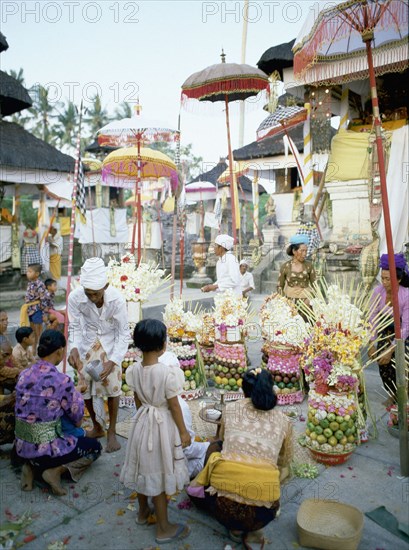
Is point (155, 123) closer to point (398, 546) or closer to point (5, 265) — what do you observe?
point (398, 546)

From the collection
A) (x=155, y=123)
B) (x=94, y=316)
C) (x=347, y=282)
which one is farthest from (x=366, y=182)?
(x=94, y=316)

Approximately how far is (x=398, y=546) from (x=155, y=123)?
5984 mm

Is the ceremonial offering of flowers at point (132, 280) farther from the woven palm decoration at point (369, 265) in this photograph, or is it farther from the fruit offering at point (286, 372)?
the woven palm decoration at point (369, 265)

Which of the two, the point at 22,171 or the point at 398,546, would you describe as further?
the point at 22,171

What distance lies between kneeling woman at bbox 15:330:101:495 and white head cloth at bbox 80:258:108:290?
686 mm

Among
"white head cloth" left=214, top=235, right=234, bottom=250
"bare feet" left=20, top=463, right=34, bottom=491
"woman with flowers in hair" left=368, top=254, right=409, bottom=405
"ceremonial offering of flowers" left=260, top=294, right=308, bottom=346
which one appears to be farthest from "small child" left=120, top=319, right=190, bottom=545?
"white head cloth" left=214, top=235, right=234, bottom=250

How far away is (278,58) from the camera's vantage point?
498 inches

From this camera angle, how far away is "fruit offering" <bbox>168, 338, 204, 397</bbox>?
16.9ft

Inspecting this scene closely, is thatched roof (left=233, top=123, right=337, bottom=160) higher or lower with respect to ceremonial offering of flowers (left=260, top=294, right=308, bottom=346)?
higher

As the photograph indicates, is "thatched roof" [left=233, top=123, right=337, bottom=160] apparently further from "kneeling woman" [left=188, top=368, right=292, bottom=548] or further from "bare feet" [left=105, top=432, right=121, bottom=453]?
"kneeling woman" [left=188, top=368, right=292, bottom=548]

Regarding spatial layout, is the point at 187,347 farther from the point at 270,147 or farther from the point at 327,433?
the point at 270,147

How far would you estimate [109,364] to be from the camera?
3912 mm

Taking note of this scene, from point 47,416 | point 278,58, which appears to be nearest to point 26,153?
Result: point 278,58

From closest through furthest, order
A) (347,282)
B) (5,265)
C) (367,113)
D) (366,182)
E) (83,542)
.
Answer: (83,542)
(347,282)
(366,182)
(367,113)
(5,265)
